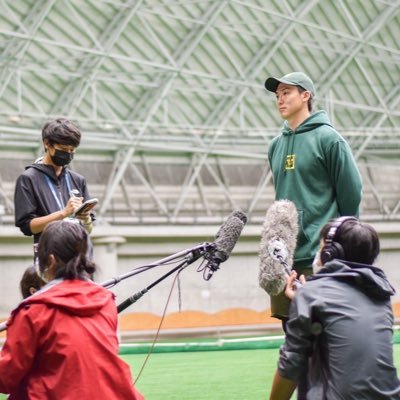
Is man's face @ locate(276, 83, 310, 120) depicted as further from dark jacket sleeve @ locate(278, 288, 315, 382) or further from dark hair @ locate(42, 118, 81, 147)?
dark jacket sleeve @ locate(278, 288, 315, 382)

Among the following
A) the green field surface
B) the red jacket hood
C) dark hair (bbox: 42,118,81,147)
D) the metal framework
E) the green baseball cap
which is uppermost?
the metal framework

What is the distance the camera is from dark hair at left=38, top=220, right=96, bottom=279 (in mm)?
4871

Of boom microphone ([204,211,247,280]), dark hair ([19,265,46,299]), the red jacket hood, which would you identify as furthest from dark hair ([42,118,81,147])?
the red jacket hood

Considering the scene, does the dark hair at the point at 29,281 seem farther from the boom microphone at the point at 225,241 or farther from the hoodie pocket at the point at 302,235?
the hoodie pocket at the point at 302,235

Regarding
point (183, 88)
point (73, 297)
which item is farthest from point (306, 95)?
point (183, 88)

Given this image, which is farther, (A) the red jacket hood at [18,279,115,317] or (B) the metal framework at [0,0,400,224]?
(B) the metal framework at [0,0,400,224]

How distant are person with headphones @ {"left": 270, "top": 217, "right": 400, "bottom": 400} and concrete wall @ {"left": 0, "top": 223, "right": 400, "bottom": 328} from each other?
24.9m

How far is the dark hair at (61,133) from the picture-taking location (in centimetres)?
650

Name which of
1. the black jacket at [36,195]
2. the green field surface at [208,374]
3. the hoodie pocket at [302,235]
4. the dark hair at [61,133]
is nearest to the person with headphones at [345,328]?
the hoodie pocket at [302,235]

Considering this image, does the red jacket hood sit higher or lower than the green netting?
higher

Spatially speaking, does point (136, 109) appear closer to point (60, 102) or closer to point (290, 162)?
point (60, 102)

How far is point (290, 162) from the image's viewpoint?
612 cm

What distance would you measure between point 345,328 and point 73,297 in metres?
1.24

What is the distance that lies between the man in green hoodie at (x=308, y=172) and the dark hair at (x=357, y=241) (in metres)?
0.91
